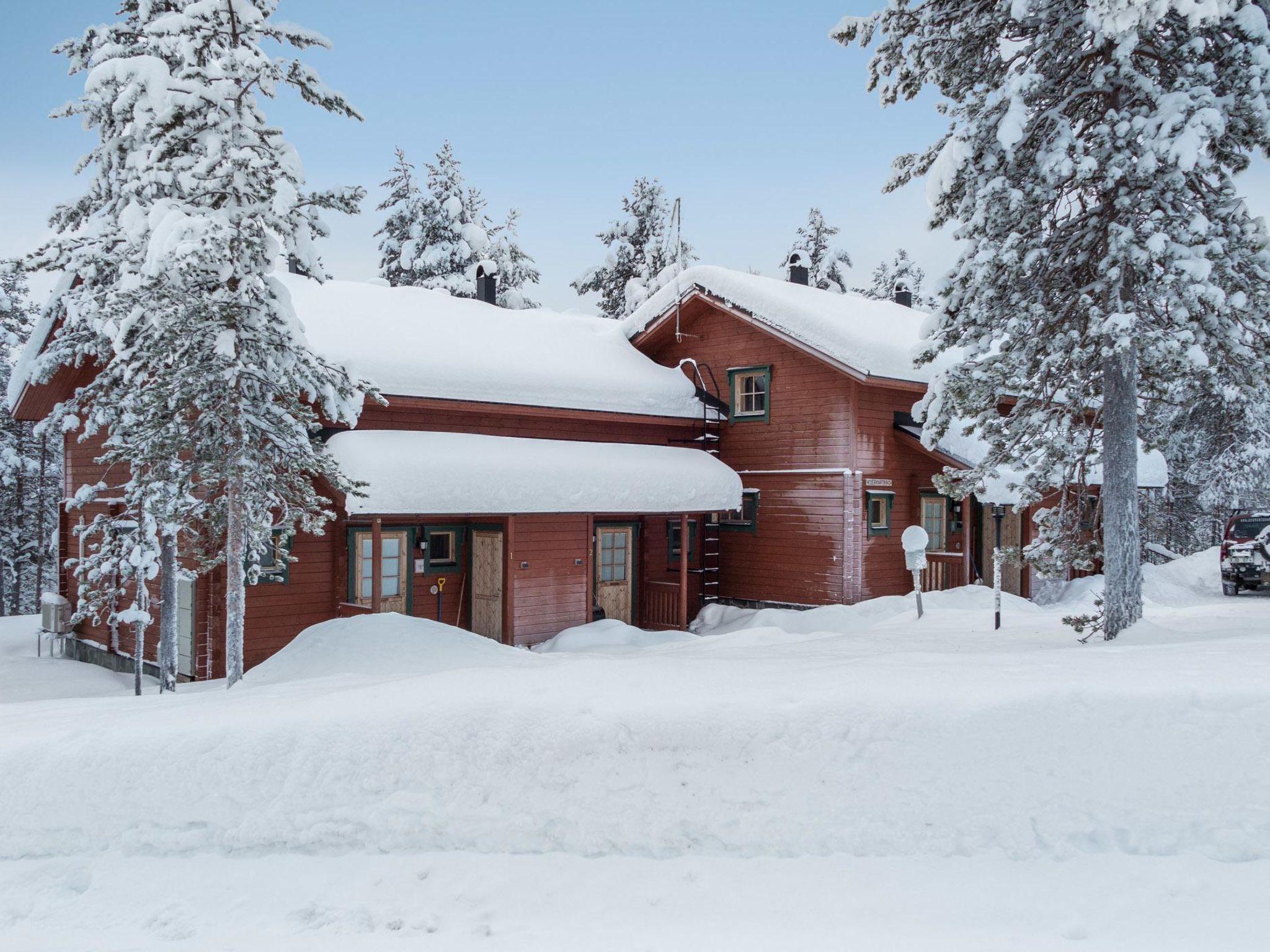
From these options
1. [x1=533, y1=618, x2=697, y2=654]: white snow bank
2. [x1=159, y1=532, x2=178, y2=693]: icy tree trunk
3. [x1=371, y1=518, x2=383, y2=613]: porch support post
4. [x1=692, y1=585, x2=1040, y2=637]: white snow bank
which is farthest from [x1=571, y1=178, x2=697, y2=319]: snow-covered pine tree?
[x1=159, y1=532, x2=178, y2=693]: icy tree trunk

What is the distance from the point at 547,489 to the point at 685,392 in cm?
544

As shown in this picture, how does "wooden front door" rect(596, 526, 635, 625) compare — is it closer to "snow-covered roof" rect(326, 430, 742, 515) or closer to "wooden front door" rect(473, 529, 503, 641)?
"snow-covered roof" rect(326, 430, 742, 515)

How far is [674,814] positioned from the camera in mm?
6184

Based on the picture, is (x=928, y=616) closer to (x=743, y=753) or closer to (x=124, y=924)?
(x=743, y=753)

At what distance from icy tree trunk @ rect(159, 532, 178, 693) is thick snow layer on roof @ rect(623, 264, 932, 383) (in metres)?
11.9

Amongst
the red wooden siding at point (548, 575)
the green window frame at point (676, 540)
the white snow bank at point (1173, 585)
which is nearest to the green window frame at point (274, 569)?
the red wooden siding at point (548, 575)

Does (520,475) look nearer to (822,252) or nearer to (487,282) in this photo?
(487,282)

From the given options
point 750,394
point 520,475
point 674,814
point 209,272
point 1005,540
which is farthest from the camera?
point 1005,540

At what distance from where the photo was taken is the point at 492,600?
54.8 ft

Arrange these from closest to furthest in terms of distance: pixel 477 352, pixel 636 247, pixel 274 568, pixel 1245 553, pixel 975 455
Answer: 1. pixel 274 568
2. pixel 1245 553
3. pixel 477 352
4. pixel 975 455
5. pixel 636 247

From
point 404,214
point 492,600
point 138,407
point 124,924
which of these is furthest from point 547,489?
point 404,214

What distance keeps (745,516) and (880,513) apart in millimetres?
2887

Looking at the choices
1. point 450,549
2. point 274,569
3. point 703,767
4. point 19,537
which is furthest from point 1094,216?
point 19,537

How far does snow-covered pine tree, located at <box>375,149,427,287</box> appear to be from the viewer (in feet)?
117
